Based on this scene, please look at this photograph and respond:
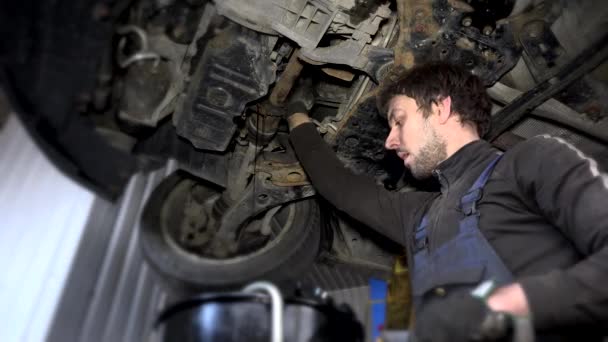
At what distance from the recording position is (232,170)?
1624 mm

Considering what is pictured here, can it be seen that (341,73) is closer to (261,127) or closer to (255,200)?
(261,127)

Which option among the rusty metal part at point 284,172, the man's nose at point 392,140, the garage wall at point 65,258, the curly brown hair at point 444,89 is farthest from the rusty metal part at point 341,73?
the garage wall at point 65,258

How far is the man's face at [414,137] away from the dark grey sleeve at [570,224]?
32 cm

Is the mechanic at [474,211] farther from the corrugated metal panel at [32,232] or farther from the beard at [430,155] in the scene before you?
the corrugated metal panel at [32,232]

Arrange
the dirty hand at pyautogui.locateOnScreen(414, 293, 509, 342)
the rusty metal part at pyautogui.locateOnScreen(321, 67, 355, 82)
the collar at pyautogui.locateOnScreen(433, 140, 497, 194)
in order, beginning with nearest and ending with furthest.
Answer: the dirty hand at pyautogui.locateOnScreen(414, 293, 509, 342) → the collar at pyautogui.locateOnScreen(433, 140, 497, 194) → the rusty metal part at pyautogui.locateOnScreen(321, 67, 355, 82)

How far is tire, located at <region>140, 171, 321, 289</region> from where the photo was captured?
1.20 m

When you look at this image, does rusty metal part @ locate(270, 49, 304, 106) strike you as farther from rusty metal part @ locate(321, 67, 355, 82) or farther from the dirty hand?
the dirty hand

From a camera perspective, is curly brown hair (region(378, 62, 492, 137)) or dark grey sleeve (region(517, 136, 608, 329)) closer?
dark grey sleeve (region(517, 136, 608, 329))

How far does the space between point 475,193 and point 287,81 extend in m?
0.67

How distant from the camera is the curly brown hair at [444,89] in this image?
1568mm

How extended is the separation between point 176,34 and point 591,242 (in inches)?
40.2

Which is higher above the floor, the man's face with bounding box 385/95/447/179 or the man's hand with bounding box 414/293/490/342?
the man's hand with bounding box 414/293/490/342

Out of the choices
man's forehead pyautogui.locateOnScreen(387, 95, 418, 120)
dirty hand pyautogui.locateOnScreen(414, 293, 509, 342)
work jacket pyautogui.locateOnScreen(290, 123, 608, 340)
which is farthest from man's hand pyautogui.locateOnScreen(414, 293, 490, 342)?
man's forehead pyautogui.locateOnScreen(387, 95, 418, 120)

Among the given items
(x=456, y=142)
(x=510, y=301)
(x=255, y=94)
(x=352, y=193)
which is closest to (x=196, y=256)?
(x=255, y=94)
